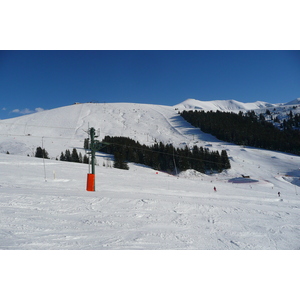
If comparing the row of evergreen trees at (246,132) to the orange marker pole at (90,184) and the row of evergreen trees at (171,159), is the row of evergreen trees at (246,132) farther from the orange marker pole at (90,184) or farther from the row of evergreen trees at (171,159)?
the orange marker pole at (90,184)

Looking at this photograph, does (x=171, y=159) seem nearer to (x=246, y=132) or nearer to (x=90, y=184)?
(x=90, y=184)

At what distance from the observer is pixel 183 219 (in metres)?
7.15

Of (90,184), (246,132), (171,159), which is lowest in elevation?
(171,159)

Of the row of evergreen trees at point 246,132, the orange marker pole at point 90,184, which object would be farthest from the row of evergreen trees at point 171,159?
the orange marker pole at point 90,184

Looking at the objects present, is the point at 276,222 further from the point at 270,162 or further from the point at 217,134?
the point at 217,134

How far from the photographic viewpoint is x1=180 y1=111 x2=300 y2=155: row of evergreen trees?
63.6 metres

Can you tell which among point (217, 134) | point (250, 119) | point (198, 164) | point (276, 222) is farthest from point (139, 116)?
point (276, 222)

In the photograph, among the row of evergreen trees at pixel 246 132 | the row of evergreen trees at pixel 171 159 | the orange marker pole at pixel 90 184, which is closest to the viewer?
the orange marker pole at pixel 90 184

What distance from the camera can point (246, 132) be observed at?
74.4 meters

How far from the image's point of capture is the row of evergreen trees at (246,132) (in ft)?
209

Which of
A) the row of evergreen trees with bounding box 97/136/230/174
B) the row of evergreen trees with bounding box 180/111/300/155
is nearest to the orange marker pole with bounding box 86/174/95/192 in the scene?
the row of evergreen trees with bounding box 97/136/230/174

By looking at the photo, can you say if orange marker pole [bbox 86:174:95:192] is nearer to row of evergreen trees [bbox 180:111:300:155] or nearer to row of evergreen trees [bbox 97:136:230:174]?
row of evergreen trees [bbox 97:136:230:174]

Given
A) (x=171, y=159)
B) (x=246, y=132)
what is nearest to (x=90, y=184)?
(x=171, y=159)

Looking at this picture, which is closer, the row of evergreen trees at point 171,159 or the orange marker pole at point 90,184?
the orange marker pole at point 90,184
